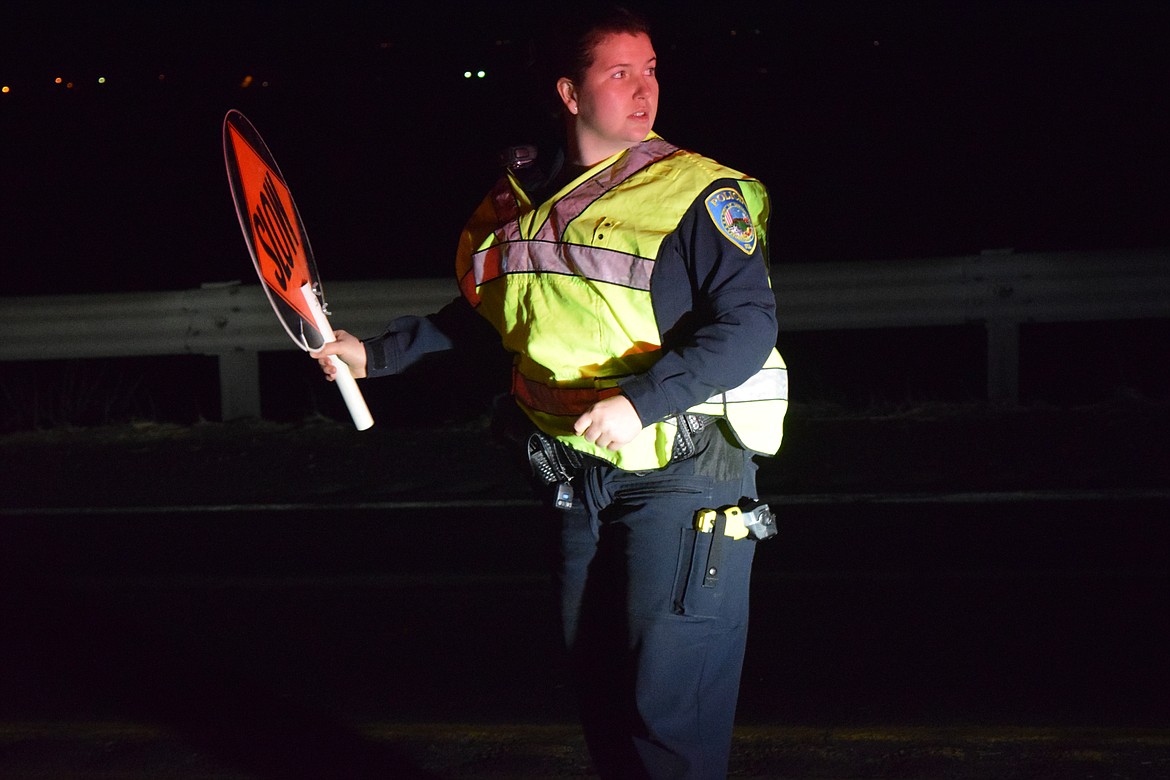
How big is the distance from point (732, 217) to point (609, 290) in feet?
0.80

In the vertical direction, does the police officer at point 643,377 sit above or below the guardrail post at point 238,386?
above

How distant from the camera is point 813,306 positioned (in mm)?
9227

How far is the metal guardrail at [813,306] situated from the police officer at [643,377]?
258 inches

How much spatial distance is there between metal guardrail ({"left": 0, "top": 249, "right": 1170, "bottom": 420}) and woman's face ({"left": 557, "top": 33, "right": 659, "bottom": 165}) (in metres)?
6.57

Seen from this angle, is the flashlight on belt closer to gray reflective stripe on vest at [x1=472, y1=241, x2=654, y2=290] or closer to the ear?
gray reflective stripe on vest at [x1=472, y1=241, x2=654, y2=290]

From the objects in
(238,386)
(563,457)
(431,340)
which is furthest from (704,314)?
(238,386)

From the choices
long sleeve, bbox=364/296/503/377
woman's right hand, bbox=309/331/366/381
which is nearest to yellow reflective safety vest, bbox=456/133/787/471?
long sleeve, bbox=364/296/503/377

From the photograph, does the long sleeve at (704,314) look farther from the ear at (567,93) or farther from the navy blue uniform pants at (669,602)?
the ear at (567,93)

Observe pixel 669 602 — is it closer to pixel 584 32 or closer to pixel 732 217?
pixel 732 217

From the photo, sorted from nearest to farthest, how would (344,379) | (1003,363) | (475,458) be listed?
(344,379)
(475,458)
(1003,363)

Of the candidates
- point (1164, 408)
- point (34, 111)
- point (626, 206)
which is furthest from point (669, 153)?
point (34, 111)

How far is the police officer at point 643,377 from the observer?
248cm

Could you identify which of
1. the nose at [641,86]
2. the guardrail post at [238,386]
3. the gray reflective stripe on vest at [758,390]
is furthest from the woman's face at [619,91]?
the guardrail post at [238,386]

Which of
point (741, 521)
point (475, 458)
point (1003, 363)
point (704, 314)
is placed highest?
point (704, 314)
